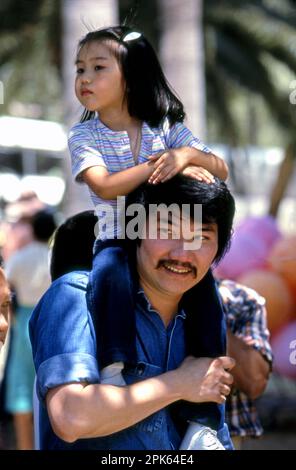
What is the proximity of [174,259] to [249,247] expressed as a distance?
4.78 metres

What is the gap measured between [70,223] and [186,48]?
6.19 metres

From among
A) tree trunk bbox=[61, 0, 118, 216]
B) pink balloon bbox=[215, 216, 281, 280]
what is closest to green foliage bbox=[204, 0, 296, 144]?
tree trunk bbox=[61, 0, 118, 216]

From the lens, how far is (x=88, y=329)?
2428 millimetres

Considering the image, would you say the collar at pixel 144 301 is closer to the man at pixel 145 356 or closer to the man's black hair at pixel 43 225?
the man at pixel 145 356

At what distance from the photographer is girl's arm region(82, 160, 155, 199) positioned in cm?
259

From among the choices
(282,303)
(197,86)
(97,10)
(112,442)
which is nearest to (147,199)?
(112,442)

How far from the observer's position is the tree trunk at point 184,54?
8750 millimetres

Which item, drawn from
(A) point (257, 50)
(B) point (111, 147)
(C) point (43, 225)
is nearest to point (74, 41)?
(C) point (43, 225)

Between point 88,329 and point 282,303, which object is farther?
point 282,303

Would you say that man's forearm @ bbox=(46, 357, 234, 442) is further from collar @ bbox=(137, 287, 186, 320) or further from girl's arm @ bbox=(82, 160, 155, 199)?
girl's arm @ bbox=(82, 160, 155, 199)

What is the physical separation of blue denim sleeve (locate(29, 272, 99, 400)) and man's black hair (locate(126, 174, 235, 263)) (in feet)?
0.92

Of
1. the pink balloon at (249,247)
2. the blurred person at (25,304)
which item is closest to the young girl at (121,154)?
the blurred person at (25,304)

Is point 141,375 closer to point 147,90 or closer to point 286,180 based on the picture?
point 147,90

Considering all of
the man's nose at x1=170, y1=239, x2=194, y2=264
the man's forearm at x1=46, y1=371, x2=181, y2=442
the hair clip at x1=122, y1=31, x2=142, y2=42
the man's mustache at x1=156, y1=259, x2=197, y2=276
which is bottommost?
the man's forearm at x1=46, y1=371, x2=181, y2=442
